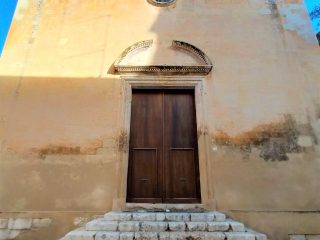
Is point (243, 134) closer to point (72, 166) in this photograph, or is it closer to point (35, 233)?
point (72, 166)

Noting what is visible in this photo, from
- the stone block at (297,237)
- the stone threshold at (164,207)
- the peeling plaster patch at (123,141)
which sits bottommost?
the stone block at (297,237)

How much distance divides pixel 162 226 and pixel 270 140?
8.58ft

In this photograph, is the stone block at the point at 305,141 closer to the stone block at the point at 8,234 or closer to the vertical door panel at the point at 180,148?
the vertical door panel at the point at 180,148

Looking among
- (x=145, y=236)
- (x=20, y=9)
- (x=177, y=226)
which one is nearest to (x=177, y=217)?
(x=177, y=226)

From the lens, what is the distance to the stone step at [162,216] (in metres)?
4.15

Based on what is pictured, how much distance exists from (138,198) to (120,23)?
3.75m

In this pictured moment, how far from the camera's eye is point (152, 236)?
3.59 metres

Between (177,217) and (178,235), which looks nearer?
(178,235)

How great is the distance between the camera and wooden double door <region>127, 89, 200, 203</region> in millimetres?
4938

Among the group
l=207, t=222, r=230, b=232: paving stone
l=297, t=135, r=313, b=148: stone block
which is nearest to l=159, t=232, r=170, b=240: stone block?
l=207, t=222, r=230, b=232: paving stone

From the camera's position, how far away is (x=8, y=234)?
14.6 ft

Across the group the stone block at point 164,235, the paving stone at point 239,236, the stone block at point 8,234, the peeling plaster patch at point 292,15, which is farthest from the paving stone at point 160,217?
the peeling plaster patch at point 292,15

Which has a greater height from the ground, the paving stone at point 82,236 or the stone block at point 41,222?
the stone block at point 41,222

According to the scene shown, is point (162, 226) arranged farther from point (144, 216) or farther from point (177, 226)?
point (144, 216)
